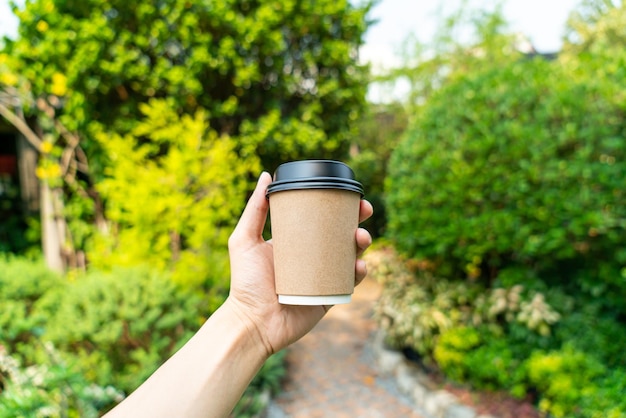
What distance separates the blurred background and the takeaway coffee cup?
4.68 feet

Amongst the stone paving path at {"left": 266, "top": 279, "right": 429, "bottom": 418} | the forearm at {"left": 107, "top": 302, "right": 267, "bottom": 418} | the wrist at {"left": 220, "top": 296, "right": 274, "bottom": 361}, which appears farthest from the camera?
the stone paving path at {"left": 266, "top": 279, "right": 429, "bottom": 418}

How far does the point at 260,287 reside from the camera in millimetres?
1527

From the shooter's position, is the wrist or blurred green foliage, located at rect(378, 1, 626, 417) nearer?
the wrist

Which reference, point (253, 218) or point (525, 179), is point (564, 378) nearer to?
point (525, 179)

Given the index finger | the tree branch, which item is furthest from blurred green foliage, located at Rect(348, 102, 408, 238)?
the index finger

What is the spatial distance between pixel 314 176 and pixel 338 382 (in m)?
3.31

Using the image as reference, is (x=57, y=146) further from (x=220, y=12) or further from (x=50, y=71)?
(x=220, y=12)

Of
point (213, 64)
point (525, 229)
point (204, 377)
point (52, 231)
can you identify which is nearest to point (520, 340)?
point (525, 229)

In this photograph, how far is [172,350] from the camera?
3.07 m

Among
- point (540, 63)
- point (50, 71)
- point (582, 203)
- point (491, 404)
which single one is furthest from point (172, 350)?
point (540, 63)

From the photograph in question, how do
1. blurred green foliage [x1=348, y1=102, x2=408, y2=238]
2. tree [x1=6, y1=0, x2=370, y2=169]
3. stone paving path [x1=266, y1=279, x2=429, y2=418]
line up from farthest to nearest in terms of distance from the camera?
1. blurred green foliage [x1=348, y1=102, x2=408, y2=238]
2. tree [x1=6, y1=0, x2=370, y2=169]
3. stone paving path [x1=266, y1=279, x2=429, y2=418]

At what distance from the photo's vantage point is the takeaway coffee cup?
1289mm

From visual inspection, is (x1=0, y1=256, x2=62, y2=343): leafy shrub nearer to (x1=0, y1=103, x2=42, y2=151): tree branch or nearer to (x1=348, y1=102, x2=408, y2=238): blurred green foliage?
(x1=0, y1=103, x2=42, y2=151): tree branch

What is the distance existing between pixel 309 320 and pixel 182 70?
12.9 ft
